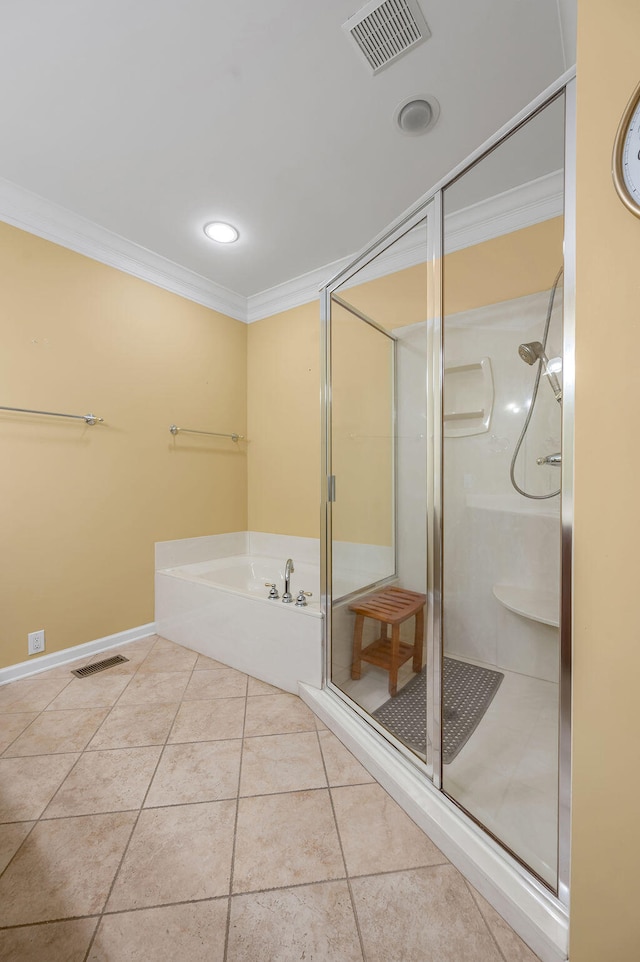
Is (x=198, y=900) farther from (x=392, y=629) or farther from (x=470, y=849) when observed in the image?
(x=392, y=629)

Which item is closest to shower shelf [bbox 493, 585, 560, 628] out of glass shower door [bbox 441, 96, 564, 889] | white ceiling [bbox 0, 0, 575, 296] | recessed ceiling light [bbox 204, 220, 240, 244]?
glass shower door [bbox 441, 96, 564, 889]

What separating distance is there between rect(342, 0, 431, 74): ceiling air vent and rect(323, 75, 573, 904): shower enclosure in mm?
461

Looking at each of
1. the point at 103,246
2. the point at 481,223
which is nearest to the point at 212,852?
the point at 481,223

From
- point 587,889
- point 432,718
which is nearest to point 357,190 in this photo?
point 432,718

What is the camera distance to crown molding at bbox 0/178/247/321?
2043 millimetres

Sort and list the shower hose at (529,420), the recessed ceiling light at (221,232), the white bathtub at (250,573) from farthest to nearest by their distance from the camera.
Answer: the white bathtub at (250,573), the recessed ceiling light at (221,232), the shower hose at (529,420)

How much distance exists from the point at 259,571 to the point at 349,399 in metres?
1.59

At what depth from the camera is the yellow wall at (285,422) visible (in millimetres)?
2896

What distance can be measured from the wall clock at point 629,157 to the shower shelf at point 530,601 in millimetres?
1121

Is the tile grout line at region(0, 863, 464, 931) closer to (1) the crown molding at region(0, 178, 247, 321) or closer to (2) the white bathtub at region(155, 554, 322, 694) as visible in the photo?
(2) the white bathtub at region(155, 554, 322, 694)

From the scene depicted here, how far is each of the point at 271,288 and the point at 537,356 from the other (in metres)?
2.14

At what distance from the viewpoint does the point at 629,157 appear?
69 cm

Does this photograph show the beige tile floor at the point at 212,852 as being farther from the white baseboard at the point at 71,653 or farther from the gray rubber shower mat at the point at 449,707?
the white baseboard at the point at 71,653

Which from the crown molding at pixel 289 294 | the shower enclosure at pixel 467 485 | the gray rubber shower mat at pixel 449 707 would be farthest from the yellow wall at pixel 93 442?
the gray rubber shower mat at pixel 449 707
